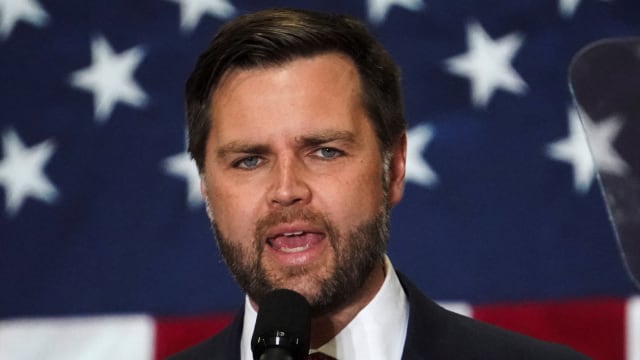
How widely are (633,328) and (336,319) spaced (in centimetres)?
67

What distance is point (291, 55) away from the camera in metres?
1.41

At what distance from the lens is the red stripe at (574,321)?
1.89 m

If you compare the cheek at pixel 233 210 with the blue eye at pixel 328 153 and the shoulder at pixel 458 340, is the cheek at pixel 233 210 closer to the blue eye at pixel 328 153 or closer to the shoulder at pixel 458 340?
the blue eye at pixel 328 153

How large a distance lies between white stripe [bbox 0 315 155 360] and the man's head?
61 centimetres

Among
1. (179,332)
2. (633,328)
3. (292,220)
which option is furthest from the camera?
(179,332)

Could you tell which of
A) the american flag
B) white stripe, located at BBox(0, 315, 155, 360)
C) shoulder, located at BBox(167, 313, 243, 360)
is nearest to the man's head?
shoulder, located at BBox(167, 313, 243, 360)

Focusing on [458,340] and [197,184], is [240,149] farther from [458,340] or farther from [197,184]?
[197,184]

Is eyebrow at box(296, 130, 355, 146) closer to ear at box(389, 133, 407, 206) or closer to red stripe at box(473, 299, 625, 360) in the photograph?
ear at box(389, 133, 407, 206)

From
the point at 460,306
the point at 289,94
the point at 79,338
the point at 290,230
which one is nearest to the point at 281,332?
the point at 290,230

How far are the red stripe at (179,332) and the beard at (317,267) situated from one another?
62 cm

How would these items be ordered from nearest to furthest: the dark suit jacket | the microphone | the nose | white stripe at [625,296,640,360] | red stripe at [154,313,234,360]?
the microphone
the nose
the dark suit jacket
white stripe at [625,296,640,360]
red stripe at [154,313,234,360]

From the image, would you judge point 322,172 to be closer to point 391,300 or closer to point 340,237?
point 340,237

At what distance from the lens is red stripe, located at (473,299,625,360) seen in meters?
1.89

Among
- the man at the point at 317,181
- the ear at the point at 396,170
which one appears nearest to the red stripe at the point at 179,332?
the man at the point at 317,181
